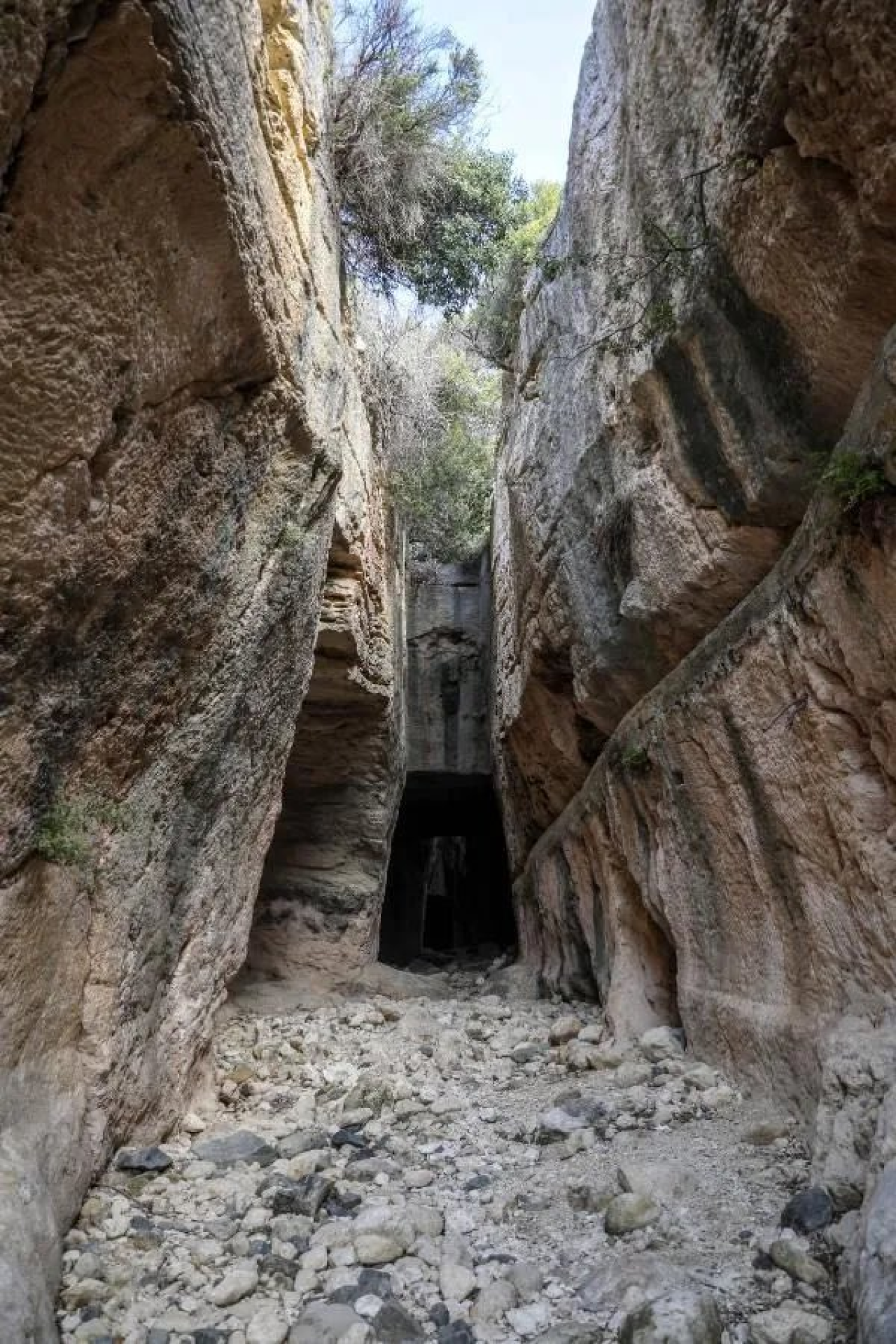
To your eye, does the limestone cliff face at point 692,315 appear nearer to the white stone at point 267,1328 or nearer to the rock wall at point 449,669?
the white stone at point 267,1328

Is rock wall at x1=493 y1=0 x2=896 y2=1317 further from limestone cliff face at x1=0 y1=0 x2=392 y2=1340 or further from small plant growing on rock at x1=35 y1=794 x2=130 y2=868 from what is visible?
small plant growing on rock at x1=35 y1=794 x2=130 y2=868

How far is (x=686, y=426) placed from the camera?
493 cm

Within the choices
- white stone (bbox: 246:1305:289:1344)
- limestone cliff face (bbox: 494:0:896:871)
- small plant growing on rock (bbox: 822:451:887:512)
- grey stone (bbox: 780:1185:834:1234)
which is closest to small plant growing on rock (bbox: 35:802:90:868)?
white stone (bbox: 246:1305:289:1344)

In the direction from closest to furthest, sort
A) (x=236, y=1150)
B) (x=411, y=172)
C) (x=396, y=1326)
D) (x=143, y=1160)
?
(x=396, y=1326)
(x=143, y=1160)
(x=236, y=1150)
(x=411, y=172)

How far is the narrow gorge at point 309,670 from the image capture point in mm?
2666

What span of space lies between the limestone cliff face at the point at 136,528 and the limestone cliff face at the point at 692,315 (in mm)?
1945

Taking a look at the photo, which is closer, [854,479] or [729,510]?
[854,479]

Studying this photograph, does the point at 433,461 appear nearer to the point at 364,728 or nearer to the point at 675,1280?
the point at 364,728

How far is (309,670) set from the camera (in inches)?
239

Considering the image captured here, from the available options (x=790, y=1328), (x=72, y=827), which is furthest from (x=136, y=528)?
(x=790, y=1328)

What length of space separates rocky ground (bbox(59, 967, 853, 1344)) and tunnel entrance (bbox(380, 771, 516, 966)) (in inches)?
334

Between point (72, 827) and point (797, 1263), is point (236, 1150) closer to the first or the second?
point (72, 827)

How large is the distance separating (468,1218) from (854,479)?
3.13 m

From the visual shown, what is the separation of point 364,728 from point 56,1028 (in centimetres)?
588
